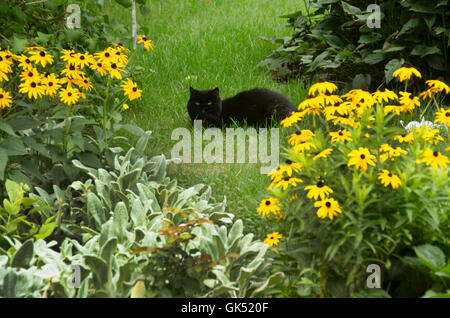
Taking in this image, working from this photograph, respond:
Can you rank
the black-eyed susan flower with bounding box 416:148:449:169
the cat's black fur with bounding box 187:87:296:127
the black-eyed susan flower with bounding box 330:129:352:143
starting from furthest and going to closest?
1. the cat's black fur with bounding box 187:87:296:127
2. the black-eyed susan flower with bounding box 330:129:352:143
3. the black-eyed susan flower with bounding box 416:148:449:169

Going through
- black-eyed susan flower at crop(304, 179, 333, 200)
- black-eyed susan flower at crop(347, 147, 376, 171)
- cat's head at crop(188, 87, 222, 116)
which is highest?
cat's head at crop(188, 87, 222, 116)

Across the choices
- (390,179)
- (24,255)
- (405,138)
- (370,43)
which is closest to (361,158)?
(390,179)

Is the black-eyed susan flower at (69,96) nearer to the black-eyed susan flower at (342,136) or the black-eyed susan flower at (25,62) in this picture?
the black-eyed susan flower at (25,62)

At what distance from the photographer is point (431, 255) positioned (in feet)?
8.61

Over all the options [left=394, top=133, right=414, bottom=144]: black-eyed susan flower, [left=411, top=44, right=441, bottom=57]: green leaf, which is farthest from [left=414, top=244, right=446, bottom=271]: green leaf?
[left=411, top=44, right=441, bottom=57]: green leaf

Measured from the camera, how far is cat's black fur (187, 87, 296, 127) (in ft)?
17.9

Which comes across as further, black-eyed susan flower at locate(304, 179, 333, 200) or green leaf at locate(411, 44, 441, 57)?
green leaf at locate(411, 44, 441, 57)

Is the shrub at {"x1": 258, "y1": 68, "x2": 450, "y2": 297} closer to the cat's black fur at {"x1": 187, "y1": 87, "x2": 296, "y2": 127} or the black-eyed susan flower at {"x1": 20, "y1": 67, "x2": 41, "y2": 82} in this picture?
the black-eyed susan flower at {"x1": 20, "y1": 67, "x2": 41, "y2": 82}

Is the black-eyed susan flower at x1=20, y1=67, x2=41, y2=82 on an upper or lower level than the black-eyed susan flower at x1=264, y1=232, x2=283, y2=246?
upper

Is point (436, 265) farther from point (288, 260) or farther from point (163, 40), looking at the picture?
point (163, 40)

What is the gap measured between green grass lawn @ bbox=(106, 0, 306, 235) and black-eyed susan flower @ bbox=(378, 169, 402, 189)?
3.30 ft

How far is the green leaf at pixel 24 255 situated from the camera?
304 cm

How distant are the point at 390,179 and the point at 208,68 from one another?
172 inches
